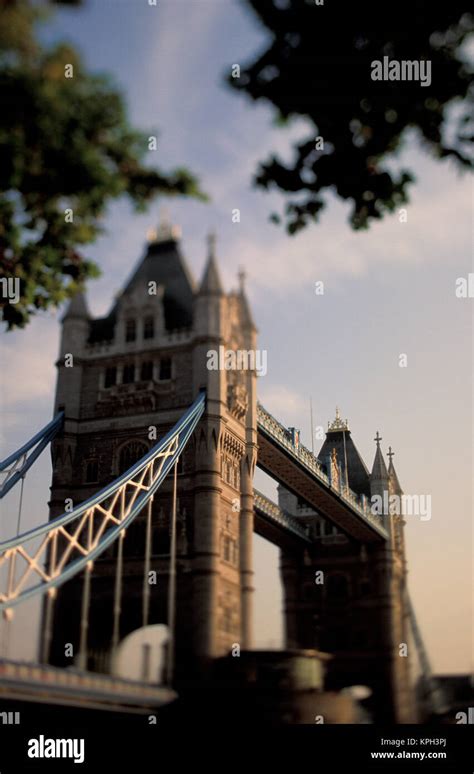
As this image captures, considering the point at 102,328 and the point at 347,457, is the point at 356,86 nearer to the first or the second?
the point at 102,328

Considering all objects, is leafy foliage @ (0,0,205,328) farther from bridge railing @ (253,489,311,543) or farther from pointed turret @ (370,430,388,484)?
pointed turret @ (370,430,388,484)

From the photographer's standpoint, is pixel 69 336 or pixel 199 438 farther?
pixel 69 336

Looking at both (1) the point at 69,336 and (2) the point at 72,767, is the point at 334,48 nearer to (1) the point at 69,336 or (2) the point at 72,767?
(2) the point at 72,767

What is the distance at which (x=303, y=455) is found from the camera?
39.5 m

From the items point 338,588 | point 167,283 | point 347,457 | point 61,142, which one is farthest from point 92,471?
point 347,457

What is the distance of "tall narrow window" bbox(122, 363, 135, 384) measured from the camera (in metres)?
32.4

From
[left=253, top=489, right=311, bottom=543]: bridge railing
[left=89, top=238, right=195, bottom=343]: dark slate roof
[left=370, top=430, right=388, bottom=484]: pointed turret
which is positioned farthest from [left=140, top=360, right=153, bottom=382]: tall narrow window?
[left=370, top=430, right=388, bottom=484]: pointed turret

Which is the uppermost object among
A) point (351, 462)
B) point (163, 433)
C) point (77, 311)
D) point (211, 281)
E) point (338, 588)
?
point (211, 281)

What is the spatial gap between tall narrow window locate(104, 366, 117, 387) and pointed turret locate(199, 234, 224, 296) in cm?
447

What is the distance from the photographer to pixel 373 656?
48.8m

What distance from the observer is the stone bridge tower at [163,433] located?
28.8 metres

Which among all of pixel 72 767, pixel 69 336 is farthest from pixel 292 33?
pixel 69 336

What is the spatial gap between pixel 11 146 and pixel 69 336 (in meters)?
24.9

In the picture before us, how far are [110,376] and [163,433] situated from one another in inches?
136
